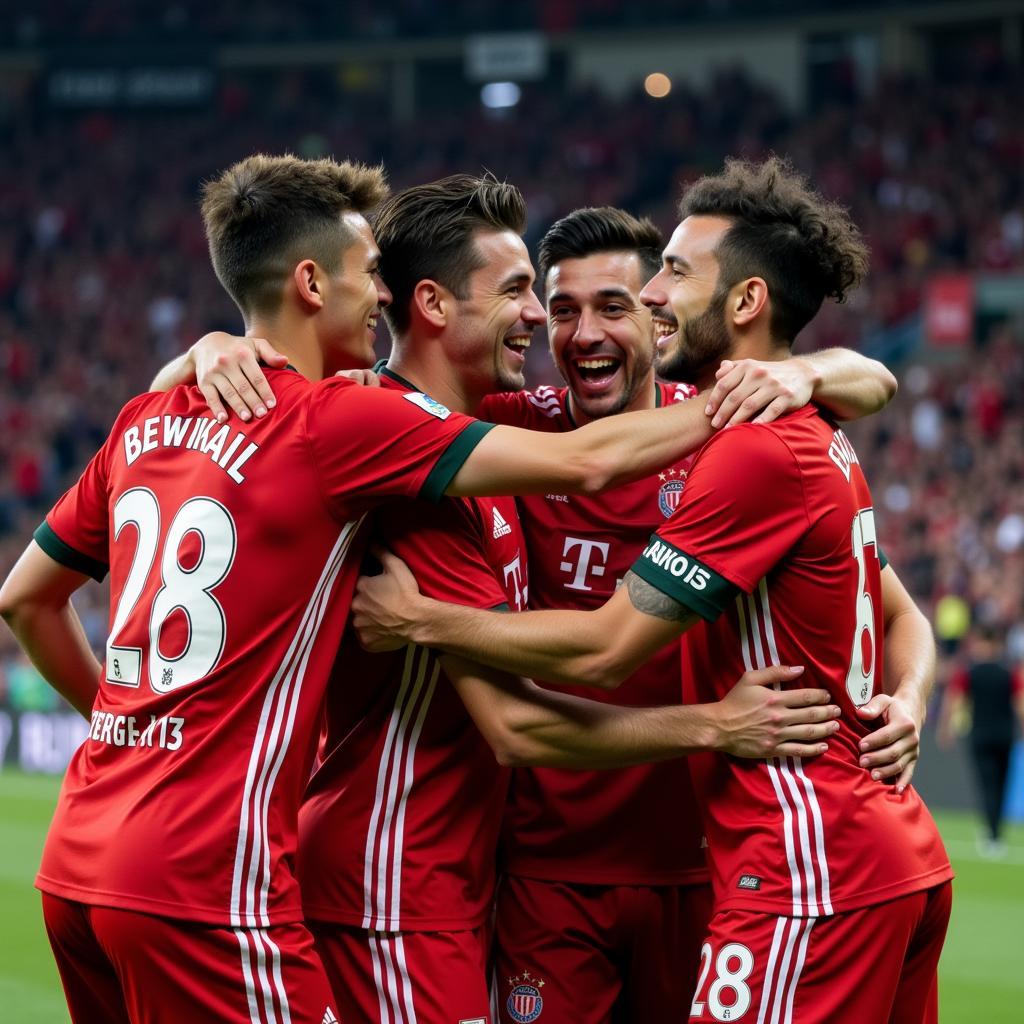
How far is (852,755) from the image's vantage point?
12.3ft

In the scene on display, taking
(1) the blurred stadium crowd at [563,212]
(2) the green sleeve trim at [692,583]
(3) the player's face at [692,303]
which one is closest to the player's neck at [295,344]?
(3) the player's face at [692,303]

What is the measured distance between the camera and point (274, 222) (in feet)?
12.8

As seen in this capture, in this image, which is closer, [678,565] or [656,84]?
[678,565]

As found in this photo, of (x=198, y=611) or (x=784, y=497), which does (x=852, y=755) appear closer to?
(x=784, y=497)

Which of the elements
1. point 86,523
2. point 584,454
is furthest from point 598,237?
point 86,523

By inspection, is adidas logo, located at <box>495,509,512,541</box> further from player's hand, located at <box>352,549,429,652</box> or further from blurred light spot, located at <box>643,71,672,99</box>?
blurred light spot, located at <box>643,71,672,99</box>

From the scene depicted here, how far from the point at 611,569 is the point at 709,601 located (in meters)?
0.94

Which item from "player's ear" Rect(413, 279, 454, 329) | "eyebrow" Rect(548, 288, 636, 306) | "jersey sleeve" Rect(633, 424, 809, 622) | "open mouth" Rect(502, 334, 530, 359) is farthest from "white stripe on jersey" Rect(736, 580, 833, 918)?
"eyebrow" Rect(548, 288, 636, 306)

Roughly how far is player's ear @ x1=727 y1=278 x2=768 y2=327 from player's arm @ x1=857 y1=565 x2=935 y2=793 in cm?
99

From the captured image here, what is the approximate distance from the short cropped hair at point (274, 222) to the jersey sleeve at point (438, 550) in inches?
24.2

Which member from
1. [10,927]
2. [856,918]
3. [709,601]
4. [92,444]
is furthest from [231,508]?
[92,444]

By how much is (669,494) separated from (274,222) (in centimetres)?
142

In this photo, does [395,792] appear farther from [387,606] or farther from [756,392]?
[756,392]

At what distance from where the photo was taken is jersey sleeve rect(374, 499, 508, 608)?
3.85 meters
